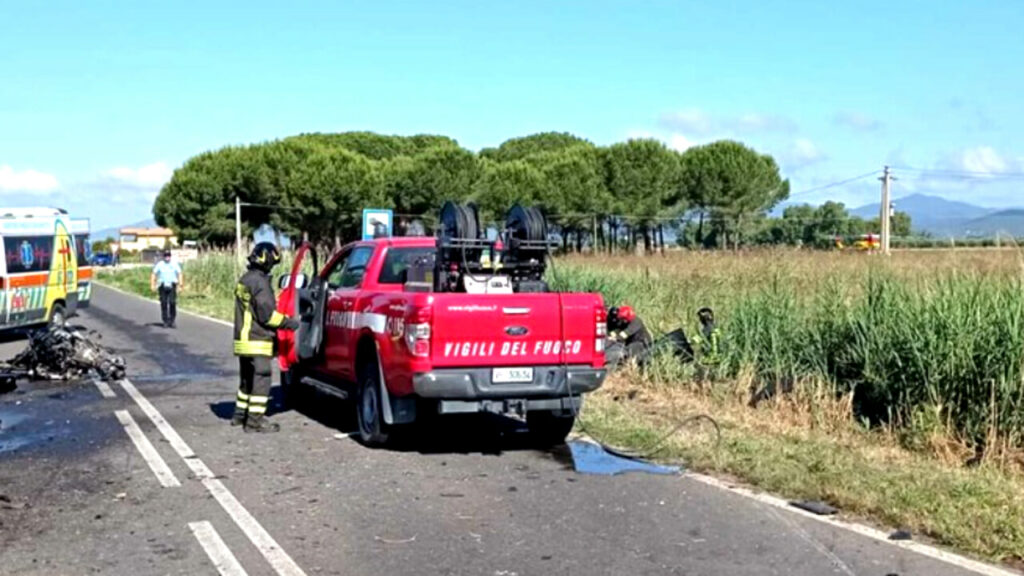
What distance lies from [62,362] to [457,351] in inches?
313

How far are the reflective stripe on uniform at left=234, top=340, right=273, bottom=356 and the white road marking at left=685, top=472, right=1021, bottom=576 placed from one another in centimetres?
430

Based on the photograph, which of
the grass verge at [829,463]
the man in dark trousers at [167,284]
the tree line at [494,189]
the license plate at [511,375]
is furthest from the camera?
the tree line at [494,189]

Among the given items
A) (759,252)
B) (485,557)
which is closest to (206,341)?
(759,252)

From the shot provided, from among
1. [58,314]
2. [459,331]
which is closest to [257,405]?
[459,331]

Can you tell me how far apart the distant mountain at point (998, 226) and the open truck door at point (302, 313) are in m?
6.77

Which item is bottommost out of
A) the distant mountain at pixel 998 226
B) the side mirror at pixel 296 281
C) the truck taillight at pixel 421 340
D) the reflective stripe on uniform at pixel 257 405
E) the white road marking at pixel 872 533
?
the white road marking at pixel 872 533

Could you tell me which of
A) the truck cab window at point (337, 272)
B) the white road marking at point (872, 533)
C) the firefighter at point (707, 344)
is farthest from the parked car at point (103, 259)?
the white road marking at point (872, 533)

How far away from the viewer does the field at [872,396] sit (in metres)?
7.14

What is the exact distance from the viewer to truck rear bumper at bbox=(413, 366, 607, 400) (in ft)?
27.6

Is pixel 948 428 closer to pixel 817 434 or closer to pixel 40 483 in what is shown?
pixel 817 434

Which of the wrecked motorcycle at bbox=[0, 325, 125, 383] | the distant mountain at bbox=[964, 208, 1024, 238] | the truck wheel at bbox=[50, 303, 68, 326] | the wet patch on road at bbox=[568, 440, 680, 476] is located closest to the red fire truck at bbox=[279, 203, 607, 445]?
the wet patch on road at bbox=[568, 440, 680, 476]

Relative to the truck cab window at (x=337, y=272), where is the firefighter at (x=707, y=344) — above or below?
below

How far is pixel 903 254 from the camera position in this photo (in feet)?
41.7

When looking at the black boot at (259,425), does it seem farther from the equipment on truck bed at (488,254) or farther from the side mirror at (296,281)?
the equipment on truck bed at (488,254)
